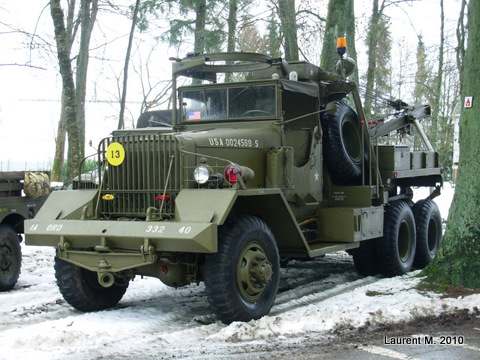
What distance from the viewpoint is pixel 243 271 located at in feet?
21.5

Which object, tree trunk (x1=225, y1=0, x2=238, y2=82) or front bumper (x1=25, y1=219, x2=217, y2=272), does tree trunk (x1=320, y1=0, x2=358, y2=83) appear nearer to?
tree trunk (x1=225, y1=0, x2=238, y2=82)

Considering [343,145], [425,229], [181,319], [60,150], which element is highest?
[60,150]

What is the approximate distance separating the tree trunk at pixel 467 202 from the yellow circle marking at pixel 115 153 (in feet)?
12.3

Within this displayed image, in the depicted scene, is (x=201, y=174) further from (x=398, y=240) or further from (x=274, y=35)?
(x=274, y=35)

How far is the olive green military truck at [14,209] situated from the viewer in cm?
860

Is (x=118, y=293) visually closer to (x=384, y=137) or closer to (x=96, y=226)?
(x=96, y=226)

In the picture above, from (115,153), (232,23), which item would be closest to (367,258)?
(115,153)

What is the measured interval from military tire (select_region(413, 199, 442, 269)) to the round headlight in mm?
5084

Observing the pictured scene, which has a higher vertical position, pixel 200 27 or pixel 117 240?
pixel 200 27

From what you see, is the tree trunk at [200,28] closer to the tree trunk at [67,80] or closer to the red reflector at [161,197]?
the tree trunk at [67,80]

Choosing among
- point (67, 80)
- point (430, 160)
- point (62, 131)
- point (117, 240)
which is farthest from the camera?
point (62, 131)

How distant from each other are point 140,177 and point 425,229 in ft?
17.5

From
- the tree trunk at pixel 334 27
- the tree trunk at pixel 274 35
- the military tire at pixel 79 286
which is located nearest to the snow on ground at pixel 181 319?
the military tire at pixel 79 286

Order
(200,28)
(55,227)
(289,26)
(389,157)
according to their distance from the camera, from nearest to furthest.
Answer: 1. (55,227)
2. (389,157)
3. (289,26)
4. (200,28)
